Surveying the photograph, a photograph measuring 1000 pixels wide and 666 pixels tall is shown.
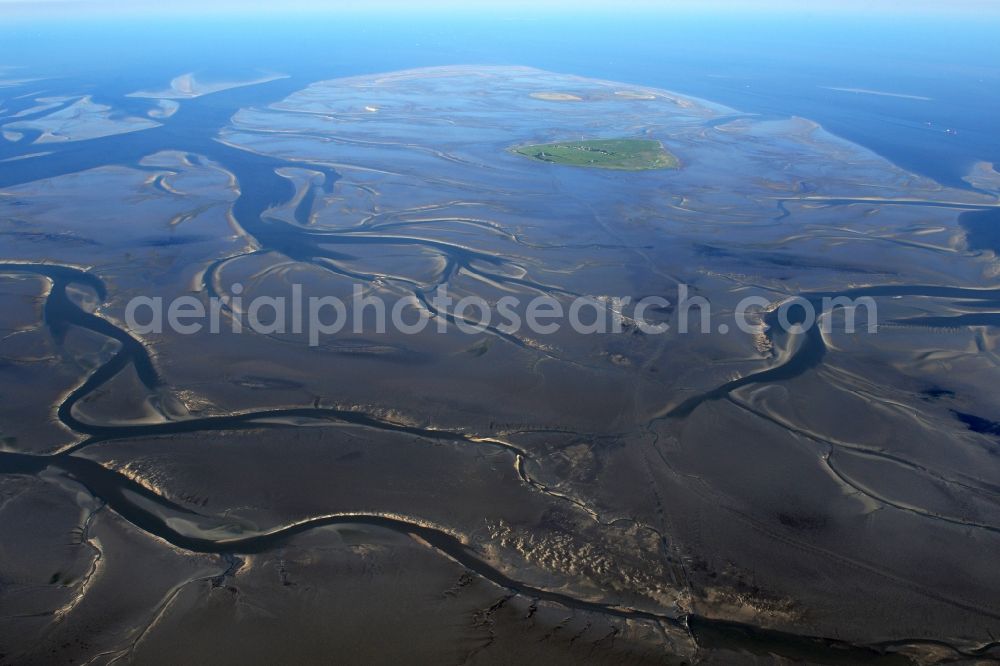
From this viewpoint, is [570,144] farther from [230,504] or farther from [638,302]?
[230,504]

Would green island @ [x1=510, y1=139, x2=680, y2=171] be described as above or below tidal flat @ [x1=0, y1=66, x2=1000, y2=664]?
above

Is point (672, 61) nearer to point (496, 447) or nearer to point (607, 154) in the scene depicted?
point (607, 154)

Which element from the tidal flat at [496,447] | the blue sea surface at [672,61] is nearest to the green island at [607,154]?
the tidal flat at [496,447]

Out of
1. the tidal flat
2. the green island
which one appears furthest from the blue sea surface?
the tidal flat

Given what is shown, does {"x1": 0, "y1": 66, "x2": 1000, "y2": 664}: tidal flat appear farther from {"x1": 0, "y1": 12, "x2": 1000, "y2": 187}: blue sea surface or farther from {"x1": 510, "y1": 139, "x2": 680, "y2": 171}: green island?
{"x1": 0, "y1": 12, "x2": 1000, "y2": 187}: blue sea surface

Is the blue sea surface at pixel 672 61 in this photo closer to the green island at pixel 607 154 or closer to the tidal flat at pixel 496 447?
the green island at pixel 607 154
